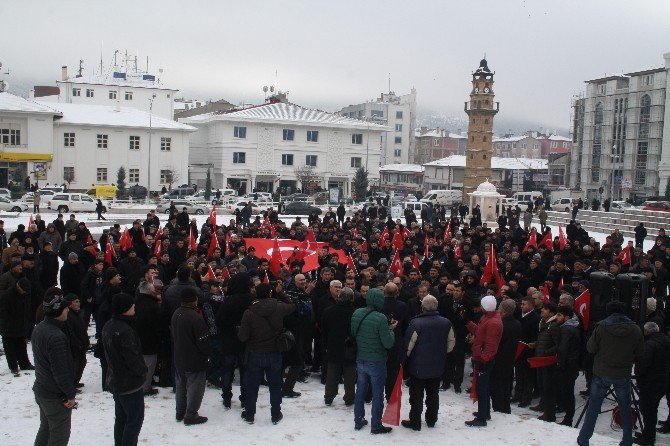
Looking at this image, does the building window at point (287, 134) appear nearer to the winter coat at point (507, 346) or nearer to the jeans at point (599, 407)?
the winter coat at point (507, 346)

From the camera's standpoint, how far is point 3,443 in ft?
21.8

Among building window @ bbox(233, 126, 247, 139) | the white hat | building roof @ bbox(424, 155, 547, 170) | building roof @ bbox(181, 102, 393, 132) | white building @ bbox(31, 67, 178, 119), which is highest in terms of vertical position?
white building @ bbox(31, 67, 178, 119)

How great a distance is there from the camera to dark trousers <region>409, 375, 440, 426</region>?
7406 mm

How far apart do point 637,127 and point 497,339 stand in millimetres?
73134

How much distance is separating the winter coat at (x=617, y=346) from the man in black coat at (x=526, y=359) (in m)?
1.70

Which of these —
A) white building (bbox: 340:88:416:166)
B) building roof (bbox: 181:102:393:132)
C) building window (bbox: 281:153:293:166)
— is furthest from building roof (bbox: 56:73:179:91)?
white building (bbox: 340:88:416:166)

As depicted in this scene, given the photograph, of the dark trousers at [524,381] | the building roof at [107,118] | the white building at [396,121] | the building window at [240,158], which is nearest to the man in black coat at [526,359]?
the dark trousers at [524,381]

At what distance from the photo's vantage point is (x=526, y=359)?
8.95m

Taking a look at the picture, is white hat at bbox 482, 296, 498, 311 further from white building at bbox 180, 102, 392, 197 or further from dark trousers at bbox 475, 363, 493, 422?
white building at bbox 180, 102, 392, 197

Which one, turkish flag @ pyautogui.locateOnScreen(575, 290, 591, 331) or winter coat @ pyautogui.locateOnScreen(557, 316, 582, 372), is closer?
winter coat @ pyautogui.locateOnScreen(557, 316, 582, 372)

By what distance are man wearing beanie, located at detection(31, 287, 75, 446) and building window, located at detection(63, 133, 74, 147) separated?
5420 centimetres

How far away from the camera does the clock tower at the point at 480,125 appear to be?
67.8 meters

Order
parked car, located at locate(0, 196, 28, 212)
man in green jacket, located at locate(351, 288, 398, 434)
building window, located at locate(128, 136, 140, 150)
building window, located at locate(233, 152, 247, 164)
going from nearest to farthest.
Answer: man in green jacket, located at locate(351, 288, 398, 434) → parked car, located at locate(0, 196, 28, 212) → building window, located at locate(128, 136, 140, 150) → building window, located at locate(233, 152, 247, 164)

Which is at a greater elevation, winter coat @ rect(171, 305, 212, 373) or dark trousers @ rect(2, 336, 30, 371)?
winter coat @ rect(171, 305, 212, 373)
